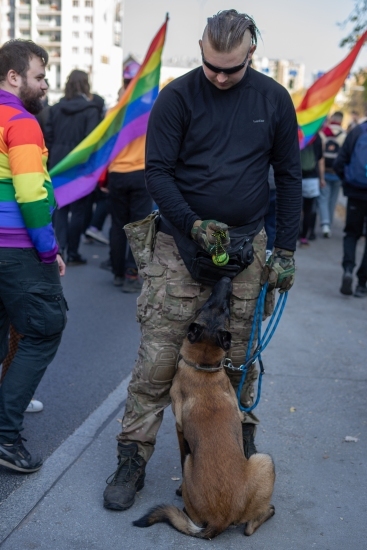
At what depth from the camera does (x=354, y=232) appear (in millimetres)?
8719

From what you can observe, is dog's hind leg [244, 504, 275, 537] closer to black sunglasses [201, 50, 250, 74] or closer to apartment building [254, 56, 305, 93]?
black sunglasses [201, 50, 250, 74]

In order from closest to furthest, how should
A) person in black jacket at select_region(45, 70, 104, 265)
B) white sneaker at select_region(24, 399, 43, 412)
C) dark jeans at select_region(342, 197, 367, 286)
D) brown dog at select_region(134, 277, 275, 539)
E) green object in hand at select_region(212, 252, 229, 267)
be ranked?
1. brown dog at select_region(134, 277, 275, 539)
2. green object in hand at select_region(212, 252, 229, 267)
3. white sneaker at select_region(24, 399, 43, 412)
4. dark jeans at select_region(342, 197, 367, 286)
5. person in black jacket at select_region(45, 70, 104, 265)

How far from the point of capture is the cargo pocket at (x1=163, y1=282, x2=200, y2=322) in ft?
11.5

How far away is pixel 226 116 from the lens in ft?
11.1

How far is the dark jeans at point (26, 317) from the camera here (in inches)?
143

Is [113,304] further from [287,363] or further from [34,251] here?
[34,251]

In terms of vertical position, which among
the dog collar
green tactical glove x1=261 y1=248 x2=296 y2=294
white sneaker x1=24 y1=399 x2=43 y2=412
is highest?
green tactical glove x1=261 y1=248 x2=296 y2=294

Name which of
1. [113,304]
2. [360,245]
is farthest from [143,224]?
[360,245]

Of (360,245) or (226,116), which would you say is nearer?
(226,116)

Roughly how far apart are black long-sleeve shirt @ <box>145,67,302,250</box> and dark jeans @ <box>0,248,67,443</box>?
0.73 m

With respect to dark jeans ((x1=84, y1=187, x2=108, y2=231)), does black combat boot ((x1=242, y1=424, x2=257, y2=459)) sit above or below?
above

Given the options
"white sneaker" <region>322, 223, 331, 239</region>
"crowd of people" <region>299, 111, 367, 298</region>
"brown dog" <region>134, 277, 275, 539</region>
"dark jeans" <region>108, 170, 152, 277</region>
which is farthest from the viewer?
"white sneaker" <region>322, 223, 331, 239</region>

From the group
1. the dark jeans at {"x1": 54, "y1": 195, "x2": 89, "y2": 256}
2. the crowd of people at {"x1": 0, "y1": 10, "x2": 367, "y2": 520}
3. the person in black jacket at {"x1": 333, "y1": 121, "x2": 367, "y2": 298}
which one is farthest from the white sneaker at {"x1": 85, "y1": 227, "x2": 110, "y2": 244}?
the crowd of people at {"x1": 0, "y1": 10, "x2": 367, "y2": 520}

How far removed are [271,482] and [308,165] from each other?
878cm
